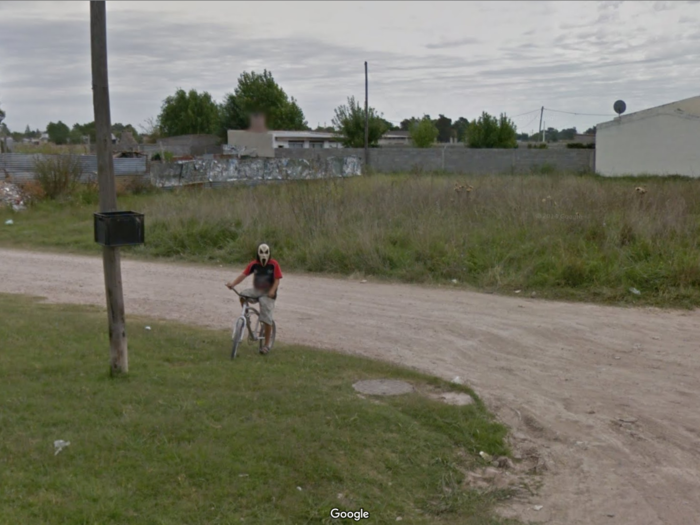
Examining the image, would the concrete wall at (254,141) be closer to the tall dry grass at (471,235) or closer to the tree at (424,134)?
the tree at (424,134)

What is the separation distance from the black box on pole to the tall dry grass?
7.23 metres

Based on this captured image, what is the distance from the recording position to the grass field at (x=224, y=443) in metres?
4.03

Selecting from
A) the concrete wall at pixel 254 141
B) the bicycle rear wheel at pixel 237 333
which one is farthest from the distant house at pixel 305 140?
the bicycle rear wheel at pixel 237 333

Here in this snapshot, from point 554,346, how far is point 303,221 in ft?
25.8

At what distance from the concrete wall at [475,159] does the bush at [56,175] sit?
17189mm

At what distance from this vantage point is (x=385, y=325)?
9125 millimetres

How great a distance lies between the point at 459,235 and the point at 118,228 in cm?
872

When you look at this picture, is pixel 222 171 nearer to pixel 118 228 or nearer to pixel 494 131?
pixel 118 228

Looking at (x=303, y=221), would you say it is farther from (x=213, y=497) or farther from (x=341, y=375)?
(x=213, y=497)

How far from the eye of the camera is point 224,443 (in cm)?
472

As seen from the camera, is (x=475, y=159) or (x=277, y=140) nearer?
A: (x=475, y=159)

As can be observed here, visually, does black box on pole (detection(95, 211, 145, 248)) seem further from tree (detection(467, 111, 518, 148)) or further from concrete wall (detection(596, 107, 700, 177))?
tree (detection(467, 111, 518, 148))

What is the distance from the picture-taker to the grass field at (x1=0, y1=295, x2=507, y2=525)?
403cm
